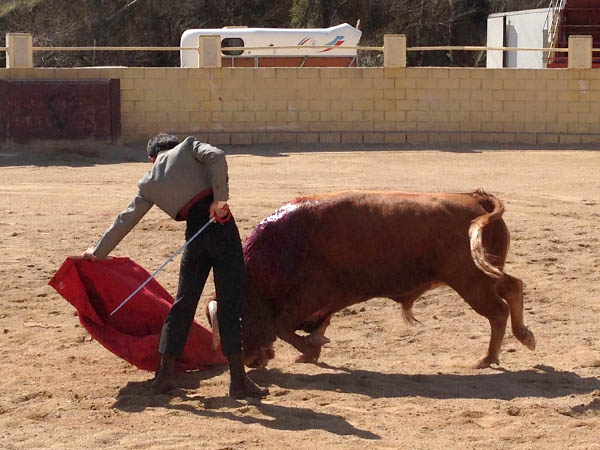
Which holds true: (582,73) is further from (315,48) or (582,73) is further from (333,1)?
(333,1)

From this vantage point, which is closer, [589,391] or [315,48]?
[589,391]

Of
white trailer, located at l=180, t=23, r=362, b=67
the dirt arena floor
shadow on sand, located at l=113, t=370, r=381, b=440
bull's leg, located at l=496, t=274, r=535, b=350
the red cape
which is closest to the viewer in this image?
the dirt arena floor

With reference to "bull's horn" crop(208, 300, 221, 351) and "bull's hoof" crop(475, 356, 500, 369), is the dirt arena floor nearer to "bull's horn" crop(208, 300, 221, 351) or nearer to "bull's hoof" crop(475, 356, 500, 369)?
"bull's hoof" crop(475, 356, 500, 369)

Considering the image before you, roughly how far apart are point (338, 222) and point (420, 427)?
1.52 metres

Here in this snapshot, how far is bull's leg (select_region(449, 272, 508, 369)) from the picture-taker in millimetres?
6523

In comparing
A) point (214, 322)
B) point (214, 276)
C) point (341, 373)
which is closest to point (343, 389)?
point (341, 373)

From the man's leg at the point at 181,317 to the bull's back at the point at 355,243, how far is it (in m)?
0.56

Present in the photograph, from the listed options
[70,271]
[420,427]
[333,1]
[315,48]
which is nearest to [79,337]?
[70,271]

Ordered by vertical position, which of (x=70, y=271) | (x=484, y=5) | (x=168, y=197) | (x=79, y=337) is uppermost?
(x=484, y=5)

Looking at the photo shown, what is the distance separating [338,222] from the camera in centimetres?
654

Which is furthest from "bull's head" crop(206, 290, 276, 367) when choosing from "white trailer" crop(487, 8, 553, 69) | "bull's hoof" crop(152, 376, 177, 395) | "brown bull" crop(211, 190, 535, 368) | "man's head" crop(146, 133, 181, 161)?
"white trailer" crop(487, 8, 553, 69)

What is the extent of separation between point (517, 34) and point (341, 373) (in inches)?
872

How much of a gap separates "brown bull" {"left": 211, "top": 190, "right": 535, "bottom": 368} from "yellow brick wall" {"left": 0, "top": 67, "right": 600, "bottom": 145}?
13.6 metres

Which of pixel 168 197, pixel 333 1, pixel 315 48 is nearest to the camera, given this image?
pixel 168 197
